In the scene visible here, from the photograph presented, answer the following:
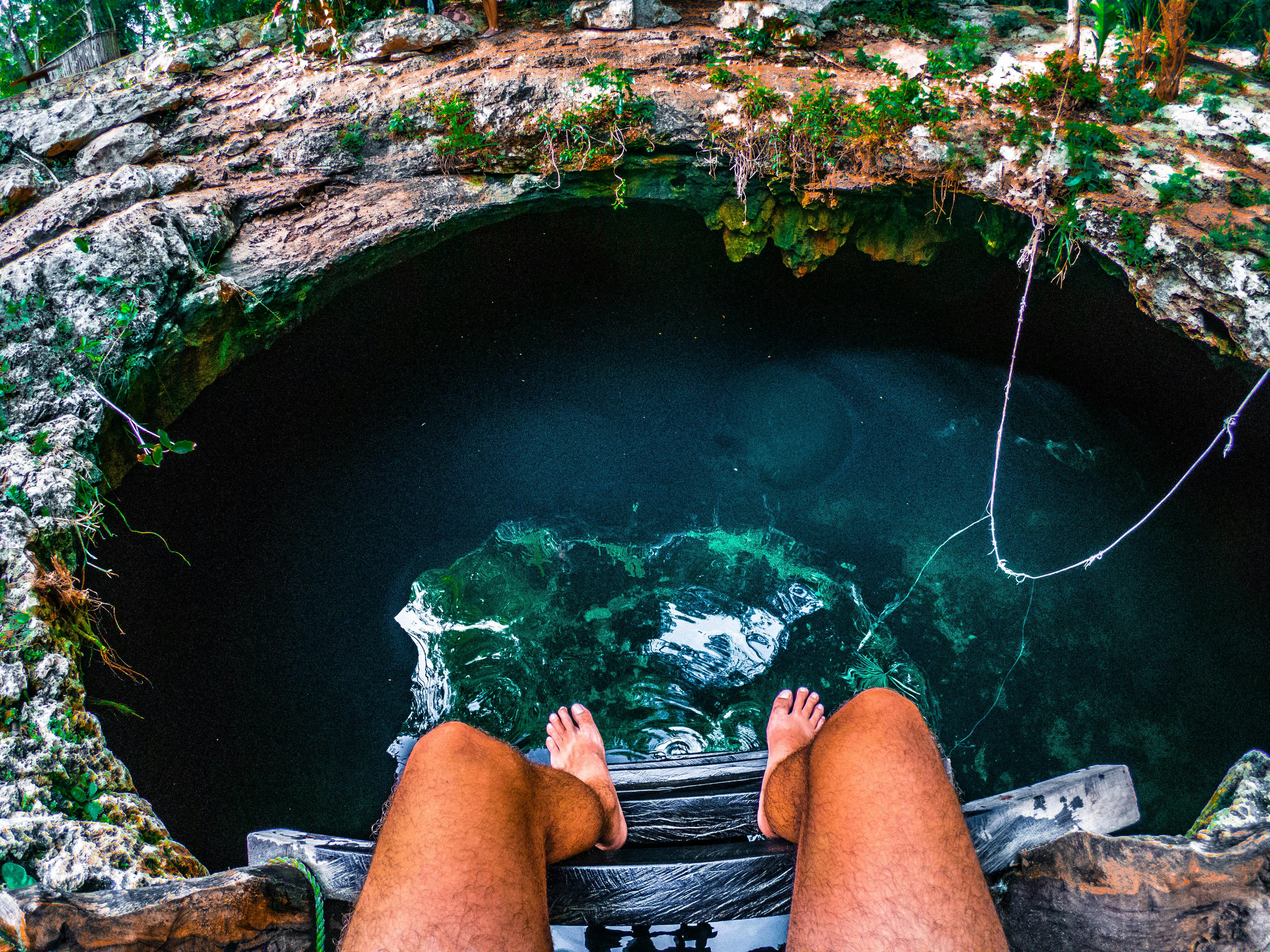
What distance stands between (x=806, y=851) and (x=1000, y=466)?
6.93ft

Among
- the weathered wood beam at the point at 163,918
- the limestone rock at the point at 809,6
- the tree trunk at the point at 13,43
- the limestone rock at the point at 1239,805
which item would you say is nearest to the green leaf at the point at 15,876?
the weathered wood beam at the point at 163,918

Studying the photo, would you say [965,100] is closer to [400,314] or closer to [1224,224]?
[1224,224]

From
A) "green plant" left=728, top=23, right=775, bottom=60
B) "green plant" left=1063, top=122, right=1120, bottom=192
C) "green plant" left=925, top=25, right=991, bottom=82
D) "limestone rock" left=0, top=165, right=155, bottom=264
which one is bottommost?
"green plant" left=1063, top=122, right=1120, bottom=192

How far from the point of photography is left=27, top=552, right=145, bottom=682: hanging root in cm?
159

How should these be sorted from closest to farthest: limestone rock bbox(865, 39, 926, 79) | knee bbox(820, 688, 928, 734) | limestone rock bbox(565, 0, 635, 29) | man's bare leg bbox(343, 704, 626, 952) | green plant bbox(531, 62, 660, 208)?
man's bare leg bbox(343, 704, 626, 952) → knee bbox(820, 688, 928, 734) → green plant bbox(531, 62, 660, 208) → limestone rock bbox(865, 39, 926, 79) → limestone rock bbox(565, 0, 635, 29)

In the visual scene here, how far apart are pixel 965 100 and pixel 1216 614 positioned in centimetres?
226

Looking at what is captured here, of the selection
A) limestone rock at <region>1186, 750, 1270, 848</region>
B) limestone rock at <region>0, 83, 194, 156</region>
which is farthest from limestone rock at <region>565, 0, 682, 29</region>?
limestone rock at <region>1186, 750, 1270, 848</region>

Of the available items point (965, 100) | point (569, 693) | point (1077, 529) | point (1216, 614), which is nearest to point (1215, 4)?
point (965, 100)

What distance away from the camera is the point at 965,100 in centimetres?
247

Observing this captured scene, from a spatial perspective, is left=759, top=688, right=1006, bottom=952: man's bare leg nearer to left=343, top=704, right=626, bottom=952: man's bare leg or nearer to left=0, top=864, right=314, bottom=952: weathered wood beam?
left=343, top=704, right=626, bottom=952: man's bare leg

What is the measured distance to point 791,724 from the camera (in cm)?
196

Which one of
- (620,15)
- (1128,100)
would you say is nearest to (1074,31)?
(1128,100)

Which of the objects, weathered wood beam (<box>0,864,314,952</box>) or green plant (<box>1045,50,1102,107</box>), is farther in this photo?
green plant (<box>1045,50,1102,107</box>)

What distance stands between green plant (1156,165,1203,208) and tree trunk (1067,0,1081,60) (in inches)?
26.7
